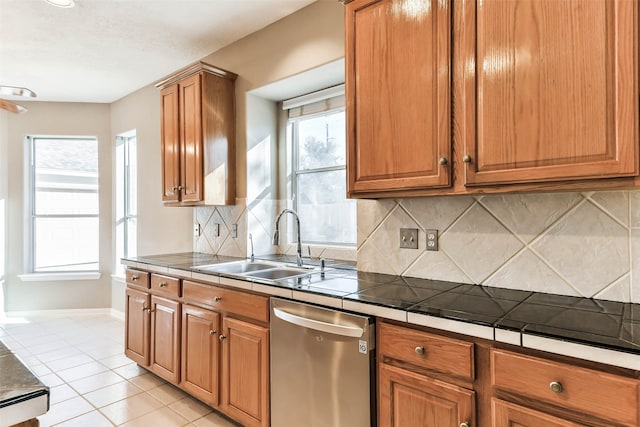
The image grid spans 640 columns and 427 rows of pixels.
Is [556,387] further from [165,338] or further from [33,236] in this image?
[33,236]

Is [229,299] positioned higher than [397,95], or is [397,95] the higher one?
[397,95]

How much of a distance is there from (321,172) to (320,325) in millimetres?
1561

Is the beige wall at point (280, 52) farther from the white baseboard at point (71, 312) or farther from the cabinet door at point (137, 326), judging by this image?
the white baseboard at point (71, 312)

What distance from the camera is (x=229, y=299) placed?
2102 millimetres

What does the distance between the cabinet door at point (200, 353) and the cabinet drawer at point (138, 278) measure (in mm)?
540

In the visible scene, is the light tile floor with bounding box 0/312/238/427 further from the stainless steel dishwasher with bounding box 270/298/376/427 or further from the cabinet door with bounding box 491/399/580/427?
the cabinet door with bounding box 491/399/580/427

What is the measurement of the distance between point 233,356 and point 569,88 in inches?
78.6

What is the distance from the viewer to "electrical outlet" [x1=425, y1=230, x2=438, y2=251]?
6.23ft

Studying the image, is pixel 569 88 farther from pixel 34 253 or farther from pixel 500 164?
pixel 34 253

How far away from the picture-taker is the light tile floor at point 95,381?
Answer: 2296 millimetres

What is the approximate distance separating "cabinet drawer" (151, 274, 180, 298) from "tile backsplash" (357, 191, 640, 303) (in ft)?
4.31

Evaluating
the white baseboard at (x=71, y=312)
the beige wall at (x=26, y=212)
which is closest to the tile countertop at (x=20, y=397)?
the white baseboard at (x=71, y=312)

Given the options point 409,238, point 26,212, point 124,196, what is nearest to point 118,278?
point 124,196

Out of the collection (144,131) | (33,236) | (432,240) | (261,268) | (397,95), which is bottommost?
(261,268)
